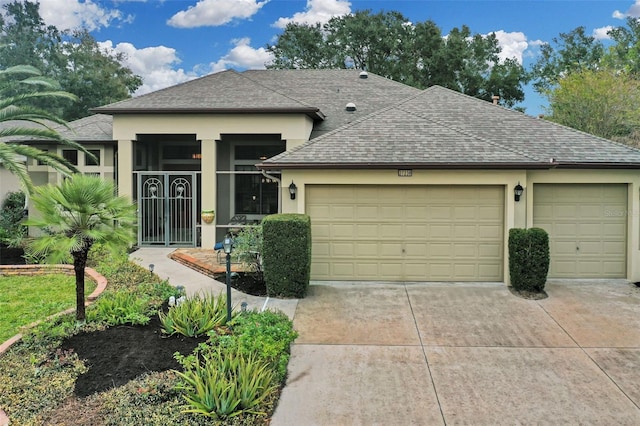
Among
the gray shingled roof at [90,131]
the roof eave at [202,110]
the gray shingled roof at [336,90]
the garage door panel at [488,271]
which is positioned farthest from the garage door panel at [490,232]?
the gray shingled roof at [90,131]

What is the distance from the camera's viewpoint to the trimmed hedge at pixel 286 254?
926 cm

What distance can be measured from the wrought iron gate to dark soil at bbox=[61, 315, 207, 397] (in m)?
7.30

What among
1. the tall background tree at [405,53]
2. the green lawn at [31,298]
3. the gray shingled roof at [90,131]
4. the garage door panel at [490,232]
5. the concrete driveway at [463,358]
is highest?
the tall background tree at [405,53]

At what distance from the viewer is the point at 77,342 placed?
6.58 meters

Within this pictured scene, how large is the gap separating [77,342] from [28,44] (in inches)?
1558

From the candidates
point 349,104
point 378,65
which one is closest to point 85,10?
point 378,65

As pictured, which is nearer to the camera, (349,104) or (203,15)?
(349,104)

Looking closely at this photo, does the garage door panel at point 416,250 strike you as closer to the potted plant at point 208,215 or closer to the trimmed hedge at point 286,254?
the trimmed hedge at point 286,254

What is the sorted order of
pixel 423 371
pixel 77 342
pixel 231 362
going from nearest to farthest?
1. pixel 231 362
2. pixel 423 371
3. pixel 77 342

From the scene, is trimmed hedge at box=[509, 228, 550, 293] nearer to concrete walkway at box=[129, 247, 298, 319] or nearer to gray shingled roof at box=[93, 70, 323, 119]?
concrete walkway at box=[129, 247, 298, 319]

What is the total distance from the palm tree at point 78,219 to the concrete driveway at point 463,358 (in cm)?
327

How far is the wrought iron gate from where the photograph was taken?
14203mm

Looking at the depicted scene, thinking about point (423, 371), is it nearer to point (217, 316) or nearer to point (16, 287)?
point (217, 316)

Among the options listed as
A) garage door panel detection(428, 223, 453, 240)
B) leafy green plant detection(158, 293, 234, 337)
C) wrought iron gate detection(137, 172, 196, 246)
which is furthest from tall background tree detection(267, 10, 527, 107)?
leafy green plant detection(158, 293, 234, 337)
